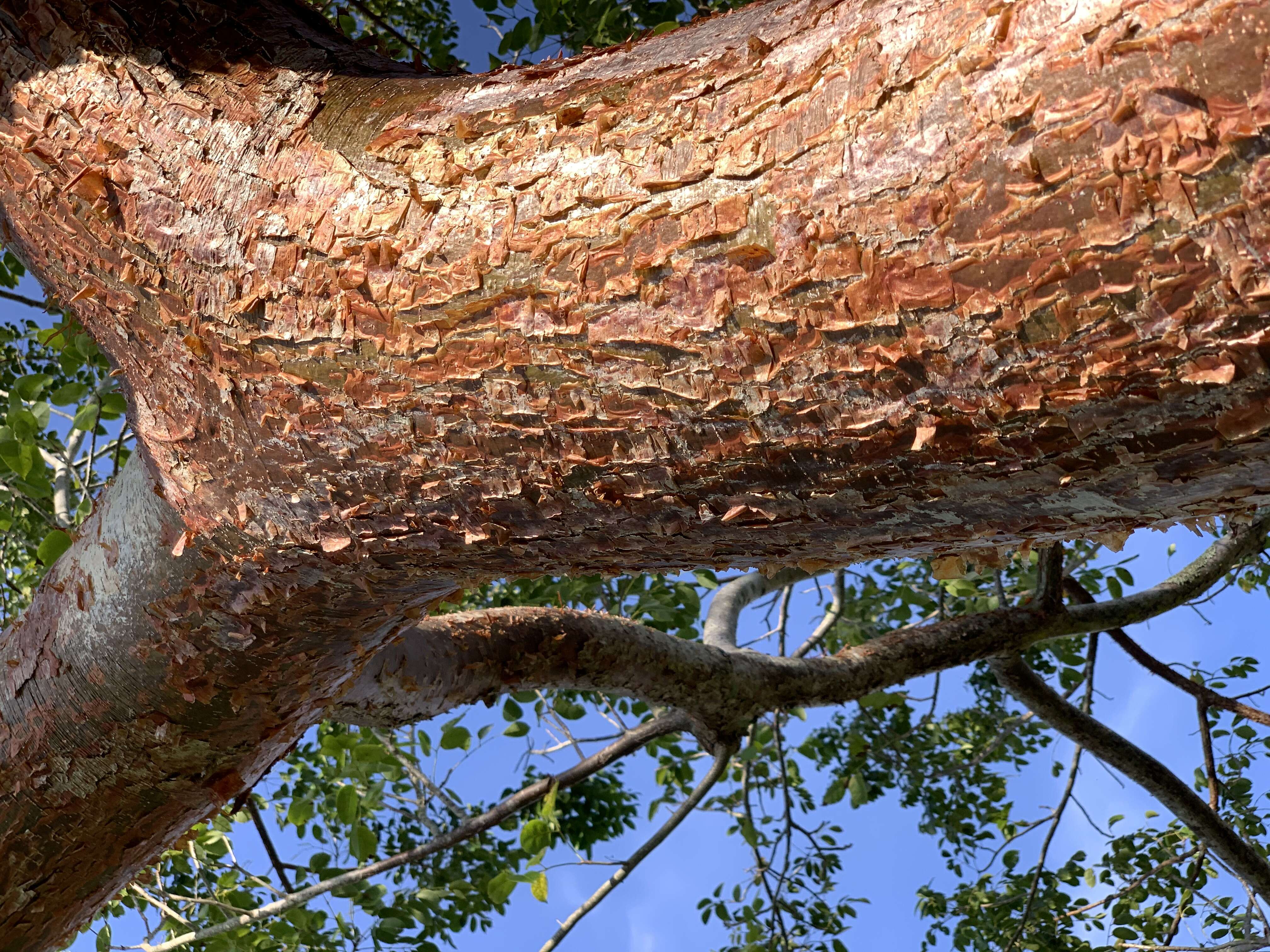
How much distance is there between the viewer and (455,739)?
6.19 feet

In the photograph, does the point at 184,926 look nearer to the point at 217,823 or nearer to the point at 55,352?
the point at 217,823

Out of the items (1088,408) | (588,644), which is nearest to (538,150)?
(1088,408)

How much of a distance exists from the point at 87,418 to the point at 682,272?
1.33m

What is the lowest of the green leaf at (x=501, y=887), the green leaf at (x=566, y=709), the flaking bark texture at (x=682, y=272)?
the flaking bark texture at (x=682, y=272)

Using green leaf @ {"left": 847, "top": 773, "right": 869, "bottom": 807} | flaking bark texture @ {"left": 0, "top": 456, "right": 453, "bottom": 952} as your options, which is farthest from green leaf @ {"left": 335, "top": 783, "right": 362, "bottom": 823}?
green leaf @ {"left": 847, "top": 773, "right": 869, "bottom": 807}

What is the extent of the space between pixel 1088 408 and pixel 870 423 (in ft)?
0.34

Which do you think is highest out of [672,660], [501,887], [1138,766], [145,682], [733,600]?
[733,600]

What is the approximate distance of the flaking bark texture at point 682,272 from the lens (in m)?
0.42

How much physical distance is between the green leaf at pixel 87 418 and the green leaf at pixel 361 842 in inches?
31.3

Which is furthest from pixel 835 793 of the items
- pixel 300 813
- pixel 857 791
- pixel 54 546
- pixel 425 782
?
pixel 54 546

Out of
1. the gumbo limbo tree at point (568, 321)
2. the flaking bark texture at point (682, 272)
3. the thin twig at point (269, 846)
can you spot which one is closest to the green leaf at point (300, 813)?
the thin twig at point (269, 846)

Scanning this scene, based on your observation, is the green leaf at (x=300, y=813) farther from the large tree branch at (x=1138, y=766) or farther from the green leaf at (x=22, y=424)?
the large tree branch at (x=1138, y=766)

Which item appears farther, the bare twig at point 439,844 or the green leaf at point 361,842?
the bare twig at point 439,844

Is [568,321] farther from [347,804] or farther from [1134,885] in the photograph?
[1134,885]
